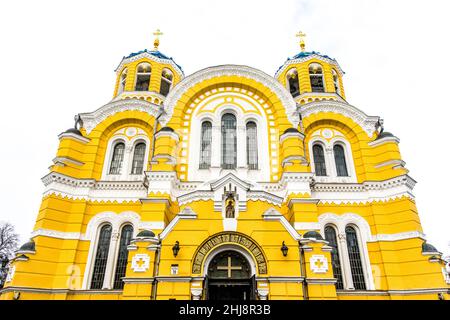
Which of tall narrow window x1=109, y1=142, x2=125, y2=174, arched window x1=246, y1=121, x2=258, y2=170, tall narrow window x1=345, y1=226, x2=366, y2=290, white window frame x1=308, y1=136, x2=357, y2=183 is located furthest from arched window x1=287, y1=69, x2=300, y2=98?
tall narrow window x1=109, y1=142, x2=125, y2=174

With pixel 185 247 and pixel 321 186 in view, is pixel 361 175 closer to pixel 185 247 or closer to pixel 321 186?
pixel 321 186

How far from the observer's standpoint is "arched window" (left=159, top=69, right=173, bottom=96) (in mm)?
23875

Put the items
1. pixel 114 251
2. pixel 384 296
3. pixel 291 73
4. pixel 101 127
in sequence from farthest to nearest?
1. pixel 291 73
2. pixel 101 127
3. pixel 114 251
4. pixel 384 296

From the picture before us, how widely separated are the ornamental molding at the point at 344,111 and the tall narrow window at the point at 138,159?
1029 centimetres

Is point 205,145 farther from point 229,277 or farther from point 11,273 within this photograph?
point 11,273

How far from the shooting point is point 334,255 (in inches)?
648

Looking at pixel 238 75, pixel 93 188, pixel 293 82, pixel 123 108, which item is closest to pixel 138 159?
pixel 93 188

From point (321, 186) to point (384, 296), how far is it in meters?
6.05

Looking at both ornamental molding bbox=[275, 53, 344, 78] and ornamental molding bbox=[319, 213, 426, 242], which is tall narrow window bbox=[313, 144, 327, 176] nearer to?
ornamental molding bbox=[319, 213, 426, 242]

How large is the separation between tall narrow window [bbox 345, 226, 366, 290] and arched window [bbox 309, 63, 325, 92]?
36.6ft

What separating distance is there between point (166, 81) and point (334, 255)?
653 inches

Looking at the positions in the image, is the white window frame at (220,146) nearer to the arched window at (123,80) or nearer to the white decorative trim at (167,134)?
the white decorative trim at (167,134)

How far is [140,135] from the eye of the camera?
65.4ft

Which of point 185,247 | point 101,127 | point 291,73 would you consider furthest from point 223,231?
point 291,73
